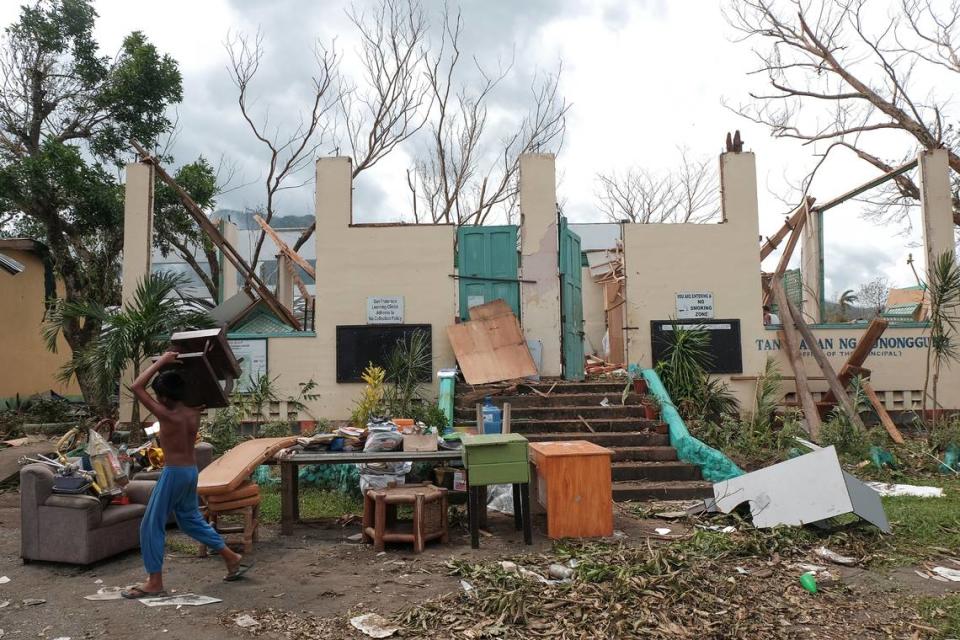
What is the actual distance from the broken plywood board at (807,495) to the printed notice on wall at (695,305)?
5539mm

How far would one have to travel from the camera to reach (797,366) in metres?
11.4

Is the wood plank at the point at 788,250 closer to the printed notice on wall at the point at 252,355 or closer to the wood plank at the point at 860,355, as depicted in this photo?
the wood plank at the point at 860,355

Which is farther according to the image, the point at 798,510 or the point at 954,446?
the point at 954,446

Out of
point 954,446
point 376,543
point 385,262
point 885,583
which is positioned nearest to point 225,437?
point 385,262

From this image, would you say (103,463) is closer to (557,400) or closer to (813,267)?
(557,400)

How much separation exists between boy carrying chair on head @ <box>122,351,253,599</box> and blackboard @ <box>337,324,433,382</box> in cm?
655

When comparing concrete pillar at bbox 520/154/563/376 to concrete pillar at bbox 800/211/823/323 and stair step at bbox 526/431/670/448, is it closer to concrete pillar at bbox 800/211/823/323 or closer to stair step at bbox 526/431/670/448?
stair step at bbox 526/431/670/448

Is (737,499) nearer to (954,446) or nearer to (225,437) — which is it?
(954,446)

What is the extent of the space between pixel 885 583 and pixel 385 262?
29.0ft

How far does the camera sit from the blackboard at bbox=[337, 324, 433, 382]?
11.7m

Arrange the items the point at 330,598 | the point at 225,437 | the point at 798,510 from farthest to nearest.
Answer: the point at 225,437
the point at 798,510
the point at 330,598

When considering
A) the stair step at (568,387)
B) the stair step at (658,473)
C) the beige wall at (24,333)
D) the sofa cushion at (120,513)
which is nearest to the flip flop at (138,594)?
the sofa cushion at (120,513)

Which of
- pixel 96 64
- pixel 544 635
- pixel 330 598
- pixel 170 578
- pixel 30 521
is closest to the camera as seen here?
pixel 544 635

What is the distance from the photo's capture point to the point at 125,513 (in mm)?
6078
